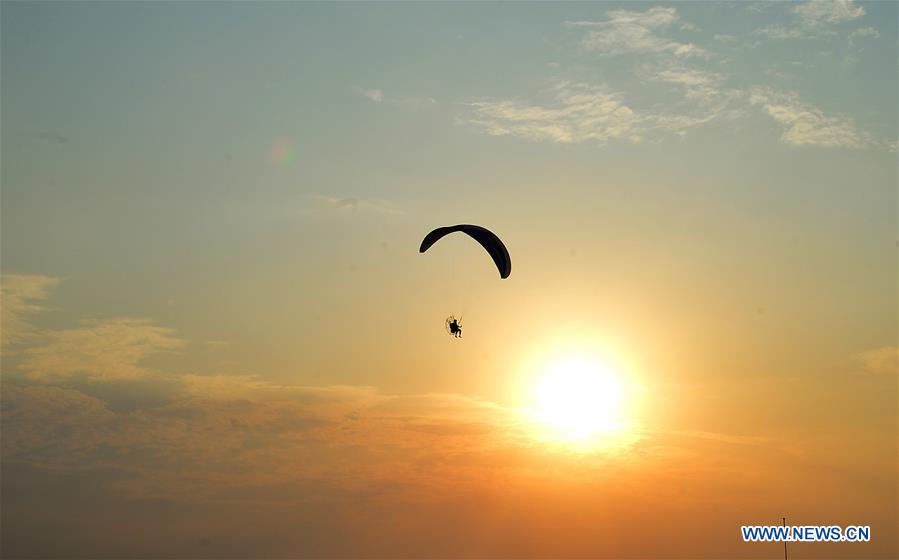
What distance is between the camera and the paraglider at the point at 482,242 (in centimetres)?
9738

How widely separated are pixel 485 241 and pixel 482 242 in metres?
0.56

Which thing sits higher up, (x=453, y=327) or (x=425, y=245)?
(x=425, y=245)

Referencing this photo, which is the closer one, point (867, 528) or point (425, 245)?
point (425, 245)

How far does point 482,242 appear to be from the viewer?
99.8 meters

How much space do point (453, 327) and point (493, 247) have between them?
7854 mm

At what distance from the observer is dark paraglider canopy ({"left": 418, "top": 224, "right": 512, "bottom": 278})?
97.6 m

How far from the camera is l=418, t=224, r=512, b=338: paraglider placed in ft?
319

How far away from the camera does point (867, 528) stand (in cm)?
14962

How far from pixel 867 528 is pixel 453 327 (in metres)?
80.9

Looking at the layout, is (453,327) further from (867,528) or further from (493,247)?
(867,528)

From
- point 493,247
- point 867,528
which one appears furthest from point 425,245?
point 867,528

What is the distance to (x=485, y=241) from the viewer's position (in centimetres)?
9931

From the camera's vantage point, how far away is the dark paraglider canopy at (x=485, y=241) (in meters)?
97.6

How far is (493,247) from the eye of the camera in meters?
98.8
